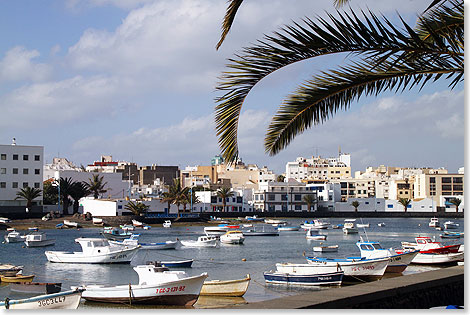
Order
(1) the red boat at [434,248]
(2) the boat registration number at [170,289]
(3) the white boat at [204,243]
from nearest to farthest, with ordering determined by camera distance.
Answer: (2) the boat registration number at [170,289] < (1) the red boat at [434,248] < (3) the white boat at [204,243]

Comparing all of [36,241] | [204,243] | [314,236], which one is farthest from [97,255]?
[314,236]

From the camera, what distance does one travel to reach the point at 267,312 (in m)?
5.48

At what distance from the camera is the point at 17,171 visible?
278 ft

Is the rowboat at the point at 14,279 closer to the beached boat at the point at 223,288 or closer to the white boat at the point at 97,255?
the beached boat at the point at 223,288

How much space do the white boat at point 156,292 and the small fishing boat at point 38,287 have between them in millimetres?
1434

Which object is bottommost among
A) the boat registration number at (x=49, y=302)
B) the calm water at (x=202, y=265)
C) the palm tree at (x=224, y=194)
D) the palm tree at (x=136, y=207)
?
the calm water at (x=202, y=265)

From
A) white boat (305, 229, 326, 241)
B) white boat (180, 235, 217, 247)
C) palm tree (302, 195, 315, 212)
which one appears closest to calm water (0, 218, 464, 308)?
white boat (180, 235, 217, 247)

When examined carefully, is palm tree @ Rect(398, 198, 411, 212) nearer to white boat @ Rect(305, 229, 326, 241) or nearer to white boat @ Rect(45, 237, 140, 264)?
white boat @ Rect(305, 229, 326, 241)

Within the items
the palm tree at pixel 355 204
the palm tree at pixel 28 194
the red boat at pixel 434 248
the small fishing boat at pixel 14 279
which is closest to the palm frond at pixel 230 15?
the small fishing boat at pixel 14 279

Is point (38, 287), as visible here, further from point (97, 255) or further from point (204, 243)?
point (204, 243)

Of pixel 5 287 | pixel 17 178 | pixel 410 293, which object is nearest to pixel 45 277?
pixel 5 287

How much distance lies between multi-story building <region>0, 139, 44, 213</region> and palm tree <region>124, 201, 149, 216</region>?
13.5m

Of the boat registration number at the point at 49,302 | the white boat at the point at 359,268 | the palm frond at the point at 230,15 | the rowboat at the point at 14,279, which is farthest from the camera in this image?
the rowboat at the point at 14,279

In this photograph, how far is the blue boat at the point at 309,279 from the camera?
2536cm
